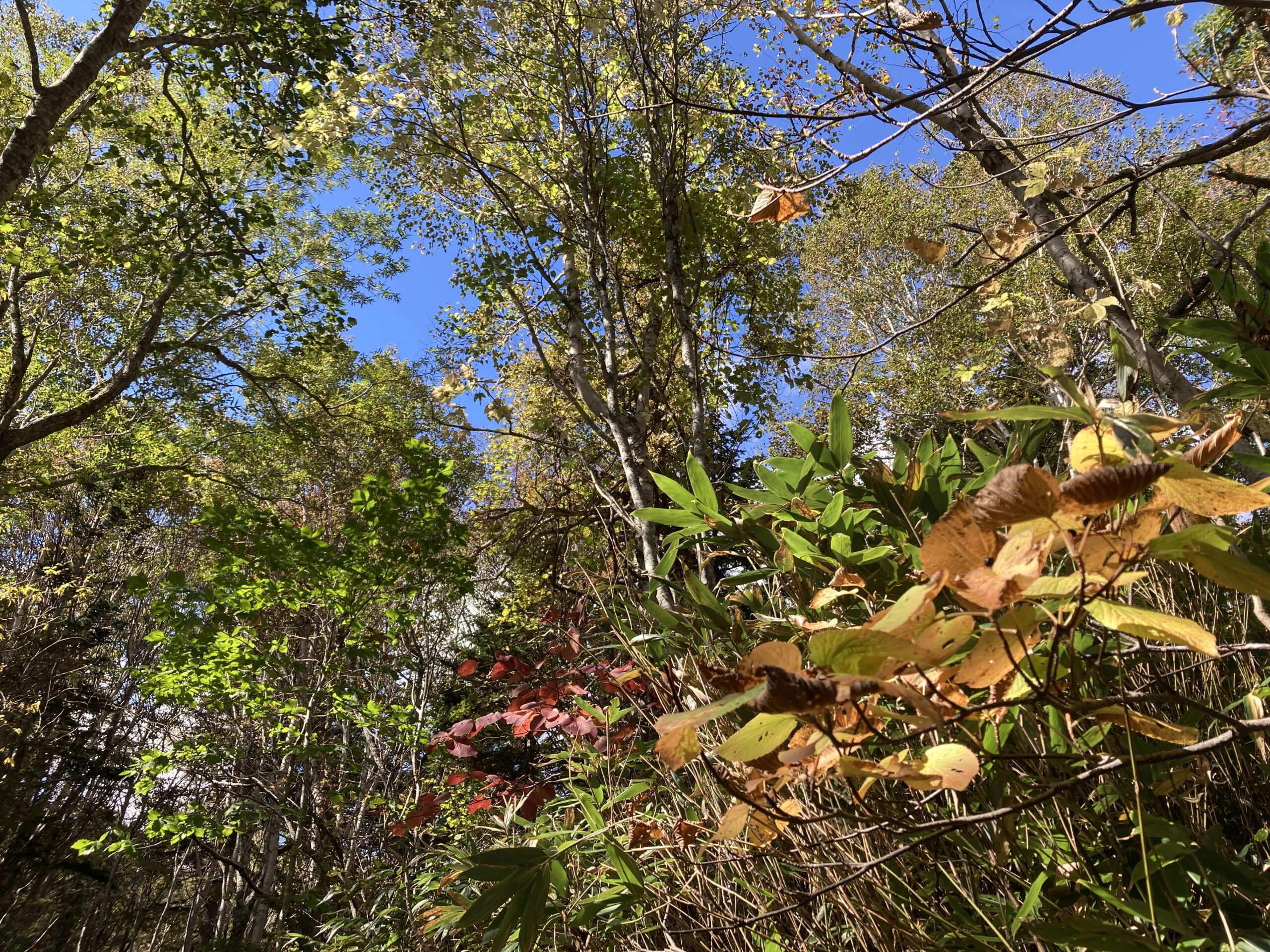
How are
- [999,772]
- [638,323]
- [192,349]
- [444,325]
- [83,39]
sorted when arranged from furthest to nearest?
[83,39] < [192,349] < [444,325] < [638,323] < [999,772]

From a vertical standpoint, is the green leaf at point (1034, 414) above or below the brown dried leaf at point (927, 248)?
below

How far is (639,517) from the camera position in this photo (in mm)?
928

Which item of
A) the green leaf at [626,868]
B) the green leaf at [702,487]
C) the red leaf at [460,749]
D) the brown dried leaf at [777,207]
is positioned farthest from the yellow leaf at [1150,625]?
the red leaf at [460,749]

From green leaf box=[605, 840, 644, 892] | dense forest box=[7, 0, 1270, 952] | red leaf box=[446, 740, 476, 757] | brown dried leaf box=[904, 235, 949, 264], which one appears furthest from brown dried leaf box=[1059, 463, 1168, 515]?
red leaf box=[446, 740, 476, 757]

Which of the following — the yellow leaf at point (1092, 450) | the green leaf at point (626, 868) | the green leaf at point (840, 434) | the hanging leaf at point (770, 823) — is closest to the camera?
the yellow leaf at point (1092, 450)

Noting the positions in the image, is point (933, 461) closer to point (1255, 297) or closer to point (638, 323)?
point (1255, 297)

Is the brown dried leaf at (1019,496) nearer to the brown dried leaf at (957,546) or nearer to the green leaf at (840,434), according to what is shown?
the brown dried leaf at (957,546)

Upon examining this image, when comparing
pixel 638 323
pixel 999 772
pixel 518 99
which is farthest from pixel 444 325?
pixel 999 772

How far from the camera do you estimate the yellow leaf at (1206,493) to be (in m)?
0.30

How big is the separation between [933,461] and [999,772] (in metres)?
0.48

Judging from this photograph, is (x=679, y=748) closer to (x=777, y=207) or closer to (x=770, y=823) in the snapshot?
(x=770, y=823)

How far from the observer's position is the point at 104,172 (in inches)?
322

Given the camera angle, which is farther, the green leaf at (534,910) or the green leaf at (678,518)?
the green leaf at (678,518)

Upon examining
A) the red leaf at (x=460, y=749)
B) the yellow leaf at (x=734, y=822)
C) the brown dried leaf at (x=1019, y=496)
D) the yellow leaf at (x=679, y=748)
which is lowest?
the red leaf at (x=460, y=749)
